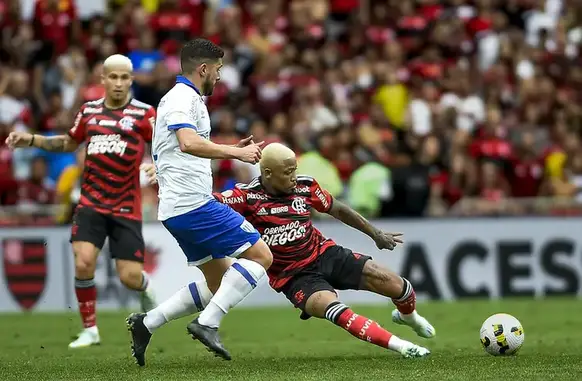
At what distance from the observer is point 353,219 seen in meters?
11.0

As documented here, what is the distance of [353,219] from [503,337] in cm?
166

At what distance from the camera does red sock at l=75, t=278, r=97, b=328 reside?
13133 millimetres

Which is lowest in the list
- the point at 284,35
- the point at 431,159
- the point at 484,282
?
the point at 484,282

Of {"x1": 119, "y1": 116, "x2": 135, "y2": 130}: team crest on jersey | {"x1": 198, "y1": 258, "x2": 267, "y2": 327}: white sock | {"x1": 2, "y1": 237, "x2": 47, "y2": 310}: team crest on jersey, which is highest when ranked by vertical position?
{"x1": 119, "y1": 116, "x2": 135, "y2": 130}: team crest on jersey

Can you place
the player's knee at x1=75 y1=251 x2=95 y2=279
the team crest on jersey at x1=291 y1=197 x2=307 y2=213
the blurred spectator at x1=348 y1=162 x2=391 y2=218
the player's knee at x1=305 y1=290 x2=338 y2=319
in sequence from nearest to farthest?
the player's knee at x1=305 y1=290 x2=338 y2=319, the team crest on jersey at x1=291 y1=197 x2=307 y2=213, the player's knee at x1=75 y1=251 x2=95 y2=279, the blurred spectator at x1=348 y1=162 x2=391 y2=218

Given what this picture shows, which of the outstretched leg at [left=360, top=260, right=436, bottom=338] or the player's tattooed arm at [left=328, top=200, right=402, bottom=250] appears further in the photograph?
the outstretched leg at [left=360, top=260, right=436, bottom=338]

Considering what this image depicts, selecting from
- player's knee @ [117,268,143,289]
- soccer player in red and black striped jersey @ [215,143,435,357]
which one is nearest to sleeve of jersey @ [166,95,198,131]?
soccer player in red and black striped jersey @ [215,143,435,357]

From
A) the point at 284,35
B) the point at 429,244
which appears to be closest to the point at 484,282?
the point at 429,244

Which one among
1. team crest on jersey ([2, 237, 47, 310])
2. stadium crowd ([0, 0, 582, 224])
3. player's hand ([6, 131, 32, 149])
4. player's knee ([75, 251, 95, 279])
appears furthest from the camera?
stadium crowd ([0, 0, 582, 224])

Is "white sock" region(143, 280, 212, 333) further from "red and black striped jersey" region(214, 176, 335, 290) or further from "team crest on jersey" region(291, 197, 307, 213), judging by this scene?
"team crest on jersey" region(291, 197, 307, 213)

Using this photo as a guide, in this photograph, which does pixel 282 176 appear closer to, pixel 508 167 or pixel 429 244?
pixel 429 244

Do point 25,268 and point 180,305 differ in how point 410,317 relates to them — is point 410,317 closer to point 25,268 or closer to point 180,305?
point 180,305

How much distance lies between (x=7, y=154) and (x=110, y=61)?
8.14 metres

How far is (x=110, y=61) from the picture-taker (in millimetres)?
12844
